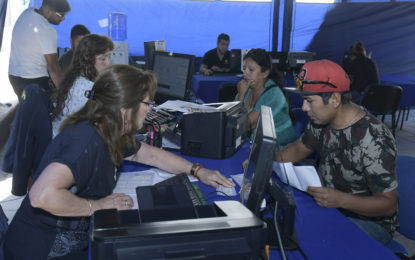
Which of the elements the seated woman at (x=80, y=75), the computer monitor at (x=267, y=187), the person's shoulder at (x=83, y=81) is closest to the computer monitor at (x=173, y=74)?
the seated woman at (x=80, y=75)

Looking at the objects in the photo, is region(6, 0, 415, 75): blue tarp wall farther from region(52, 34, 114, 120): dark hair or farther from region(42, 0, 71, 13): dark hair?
region(52, 34, 114, 120): dark hair

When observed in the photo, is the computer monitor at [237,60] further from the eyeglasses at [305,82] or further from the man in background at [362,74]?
the eyeglasses at [305,82]

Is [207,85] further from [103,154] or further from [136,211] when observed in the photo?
[136,211]

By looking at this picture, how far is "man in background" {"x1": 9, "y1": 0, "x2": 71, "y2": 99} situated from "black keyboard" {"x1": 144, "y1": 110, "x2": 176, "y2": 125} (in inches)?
51.6

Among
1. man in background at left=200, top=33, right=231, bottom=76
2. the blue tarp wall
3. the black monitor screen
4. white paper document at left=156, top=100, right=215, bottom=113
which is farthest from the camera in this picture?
the blue tarp wall

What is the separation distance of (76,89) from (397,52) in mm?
6500

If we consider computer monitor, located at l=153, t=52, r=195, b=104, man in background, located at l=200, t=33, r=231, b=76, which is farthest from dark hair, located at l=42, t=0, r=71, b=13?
man in background, located at l=200, t=33, r=231, b=76

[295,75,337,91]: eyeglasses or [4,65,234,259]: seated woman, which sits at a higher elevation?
[295,75,337,91]: eyeglasses

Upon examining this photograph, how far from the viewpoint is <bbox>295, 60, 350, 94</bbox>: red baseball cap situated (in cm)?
158

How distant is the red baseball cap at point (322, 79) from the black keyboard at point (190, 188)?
0.60 metres

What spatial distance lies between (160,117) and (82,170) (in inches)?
55.7

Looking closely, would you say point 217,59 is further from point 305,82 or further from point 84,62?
point 305,82

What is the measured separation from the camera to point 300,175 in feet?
5.06

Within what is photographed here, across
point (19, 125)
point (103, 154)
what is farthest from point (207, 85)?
point (103, 154)
